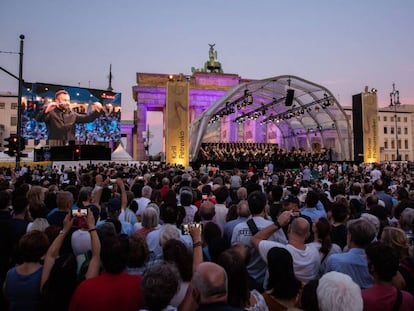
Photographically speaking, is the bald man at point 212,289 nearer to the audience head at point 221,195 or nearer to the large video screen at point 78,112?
the audience head at point 221,195

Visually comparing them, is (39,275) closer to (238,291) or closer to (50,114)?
(238,291)

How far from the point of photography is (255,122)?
173 ft

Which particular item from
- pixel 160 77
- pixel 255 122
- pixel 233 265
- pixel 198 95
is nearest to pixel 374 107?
pixel 255 122

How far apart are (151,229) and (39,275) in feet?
4.83

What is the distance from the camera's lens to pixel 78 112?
3534 centimetres

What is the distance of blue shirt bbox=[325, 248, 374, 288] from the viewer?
9.98 feet

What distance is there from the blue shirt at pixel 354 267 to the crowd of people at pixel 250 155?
27.6m

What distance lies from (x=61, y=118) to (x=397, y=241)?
35.5 metres

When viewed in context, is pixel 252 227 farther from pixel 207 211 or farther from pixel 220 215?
pixel 220 215

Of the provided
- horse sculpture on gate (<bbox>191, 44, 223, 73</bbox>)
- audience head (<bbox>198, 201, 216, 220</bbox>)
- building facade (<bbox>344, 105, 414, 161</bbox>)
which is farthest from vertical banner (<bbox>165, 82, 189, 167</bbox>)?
building facade (<bbox>344, 105, 414, 161</bbox>)

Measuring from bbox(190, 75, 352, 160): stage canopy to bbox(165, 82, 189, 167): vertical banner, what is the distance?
9.46 feet

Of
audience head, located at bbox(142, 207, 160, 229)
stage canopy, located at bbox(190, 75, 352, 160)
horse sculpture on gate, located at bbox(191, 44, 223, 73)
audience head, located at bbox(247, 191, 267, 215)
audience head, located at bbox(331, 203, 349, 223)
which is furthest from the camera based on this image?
horse sculpture on gate, located at bbox(191, 44, 223, 73)

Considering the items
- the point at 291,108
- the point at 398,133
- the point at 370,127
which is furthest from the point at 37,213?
the point at 398,133

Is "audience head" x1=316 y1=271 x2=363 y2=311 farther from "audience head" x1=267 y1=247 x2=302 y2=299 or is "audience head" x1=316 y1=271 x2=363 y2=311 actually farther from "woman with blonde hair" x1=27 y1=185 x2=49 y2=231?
"woman with blonde hair" x1=27 y1=185 x2=49 y2=231
